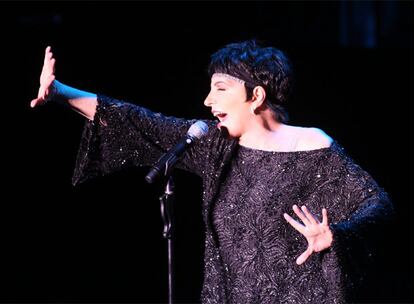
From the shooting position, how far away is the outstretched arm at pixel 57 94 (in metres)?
2.39

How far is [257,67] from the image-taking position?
8.21ft

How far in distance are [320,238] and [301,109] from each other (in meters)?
2.21

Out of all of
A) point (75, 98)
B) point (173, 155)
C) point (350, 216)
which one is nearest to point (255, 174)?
point (350, 216)

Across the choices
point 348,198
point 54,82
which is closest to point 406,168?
point 348,198

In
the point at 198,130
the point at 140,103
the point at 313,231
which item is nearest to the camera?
the point at 313,231

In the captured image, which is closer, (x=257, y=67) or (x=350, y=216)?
(x=350, y=216)

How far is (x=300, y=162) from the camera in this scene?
2.45 m

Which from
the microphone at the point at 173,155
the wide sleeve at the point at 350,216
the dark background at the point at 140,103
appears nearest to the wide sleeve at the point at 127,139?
the microphone at the point at 173,155

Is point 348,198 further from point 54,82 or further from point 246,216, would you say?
point 54,82

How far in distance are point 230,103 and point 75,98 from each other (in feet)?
2.03

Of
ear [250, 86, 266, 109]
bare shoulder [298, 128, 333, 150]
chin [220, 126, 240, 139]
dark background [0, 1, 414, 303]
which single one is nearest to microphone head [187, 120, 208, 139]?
chin [220, 126, 240, 139]

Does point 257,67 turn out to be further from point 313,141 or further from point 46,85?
point 46,85

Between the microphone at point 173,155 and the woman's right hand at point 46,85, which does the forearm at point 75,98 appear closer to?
the woman's right hand at point 46,85

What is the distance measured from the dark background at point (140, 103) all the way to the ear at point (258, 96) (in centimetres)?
159
